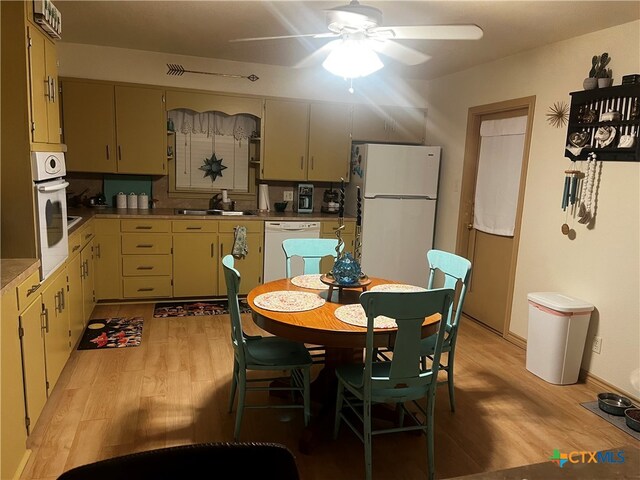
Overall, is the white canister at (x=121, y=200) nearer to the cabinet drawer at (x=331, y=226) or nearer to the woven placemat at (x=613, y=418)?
the cabinet drawer at (x=331, y=226)

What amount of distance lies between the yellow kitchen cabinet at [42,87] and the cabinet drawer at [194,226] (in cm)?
172

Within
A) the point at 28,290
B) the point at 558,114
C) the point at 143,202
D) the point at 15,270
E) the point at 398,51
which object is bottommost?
the point at 28,290

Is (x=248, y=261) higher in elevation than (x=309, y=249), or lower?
lower

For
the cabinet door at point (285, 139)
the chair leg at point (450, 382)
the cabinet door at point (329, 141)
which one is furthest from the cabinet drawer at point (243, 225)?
the chair leg at point (450, 382)

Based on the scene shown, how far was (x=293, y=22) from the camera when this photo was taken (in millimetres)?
3275

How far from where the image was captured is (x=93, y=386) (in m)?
2.91

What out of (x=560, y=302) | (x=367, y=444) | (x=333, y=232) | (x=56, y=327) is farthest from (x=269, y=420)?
(x=333, y=232)

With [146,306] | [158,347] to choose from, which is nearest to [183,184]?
[146,306]

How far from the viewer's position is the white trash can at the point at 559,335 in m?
3.12

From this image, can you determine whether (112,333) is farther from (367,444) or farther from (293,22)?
(293,22)

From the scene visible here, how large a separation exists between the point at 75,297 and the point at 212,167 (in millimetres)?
2212

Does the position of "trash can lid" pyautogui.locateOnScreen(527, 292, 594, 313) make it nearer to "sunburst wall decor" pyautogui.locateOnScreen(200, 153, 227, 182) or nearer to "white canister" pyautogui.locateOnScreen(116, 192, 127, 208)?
"sunburst wall decor" pyautogui.locateOnScreen(200, 153, 227, 182)

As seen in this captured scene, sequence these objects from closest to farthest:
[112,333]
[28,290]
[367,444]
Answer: [367,444] < [28,290] < [112,333]

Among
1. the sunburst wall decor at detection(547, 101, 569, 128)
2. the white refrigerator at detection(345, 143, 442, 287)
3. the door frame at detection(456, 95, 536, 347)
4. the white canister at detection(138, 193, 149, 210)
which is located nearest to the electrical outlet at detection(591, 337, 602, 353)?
the door frame at detection(456, 95, 536, 347)
